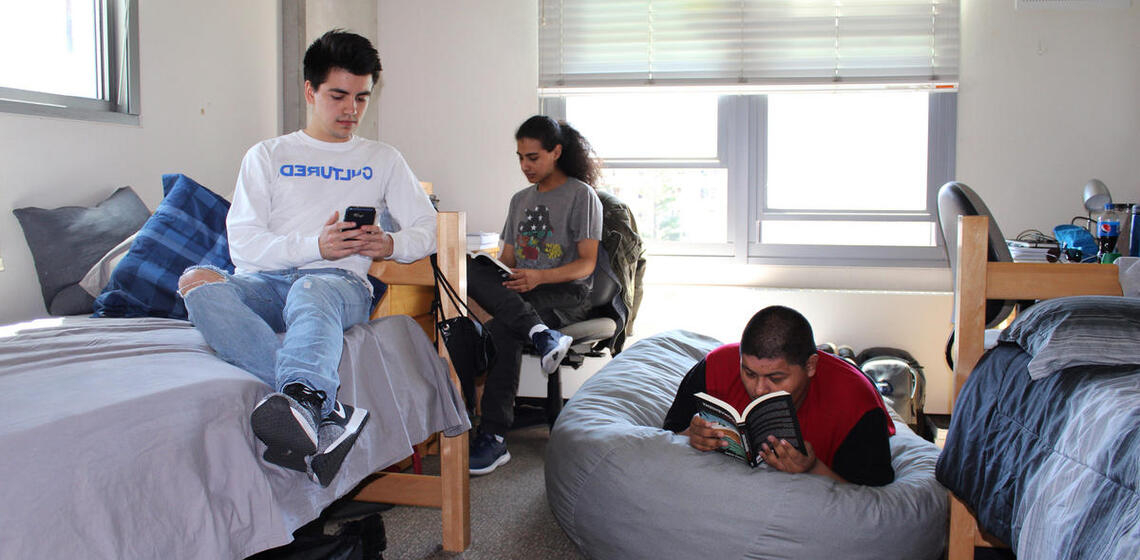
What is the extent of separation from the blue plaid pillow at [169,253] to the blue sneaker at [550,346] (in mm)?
927

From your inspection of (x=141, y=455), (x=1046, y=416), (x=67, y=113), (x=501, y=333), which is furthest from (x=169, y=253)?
(x=1046, y=416)

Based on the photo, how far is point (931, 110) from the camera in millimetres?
3500

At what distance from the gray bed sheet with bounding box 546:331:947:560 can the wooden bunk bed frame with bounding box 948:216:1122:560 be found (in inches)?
1.9

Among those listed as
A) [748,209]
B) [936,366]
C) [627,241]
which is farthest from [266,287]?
[936,366]

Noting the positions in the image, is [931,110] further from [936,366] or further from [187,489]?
[187,489]

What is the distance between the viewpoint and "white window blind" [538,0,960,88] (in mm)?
3457

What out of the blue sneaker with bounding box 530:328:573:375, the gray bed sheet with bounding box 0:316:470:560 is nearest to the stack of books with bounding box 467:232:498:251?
the blue sneaker with bounding box 530:328:573:375

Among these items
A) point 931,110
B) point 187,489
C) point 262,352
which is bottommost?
point 187,489

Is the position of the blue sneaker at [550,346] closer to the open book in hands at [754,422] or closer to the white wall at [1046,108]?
→ the open book in hands at [754,422]

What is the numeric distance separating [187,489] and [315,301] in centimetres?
62

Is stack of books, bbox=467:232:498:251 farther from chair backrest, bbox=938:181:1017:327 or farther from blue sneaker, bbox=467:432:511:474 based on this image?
chair backrest, bbox=938:181:1017:327

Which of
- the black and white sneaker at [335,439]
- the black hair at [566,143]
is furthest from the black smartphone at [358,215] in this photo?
the black hair at [566,143]

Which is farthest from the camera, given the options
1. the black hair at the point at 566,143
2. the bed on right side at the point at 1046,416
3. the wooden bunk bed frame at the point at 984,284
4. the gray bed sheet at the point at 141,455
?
the black hair at the point at 566,143

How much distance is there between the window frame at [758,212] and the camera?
3549mm
